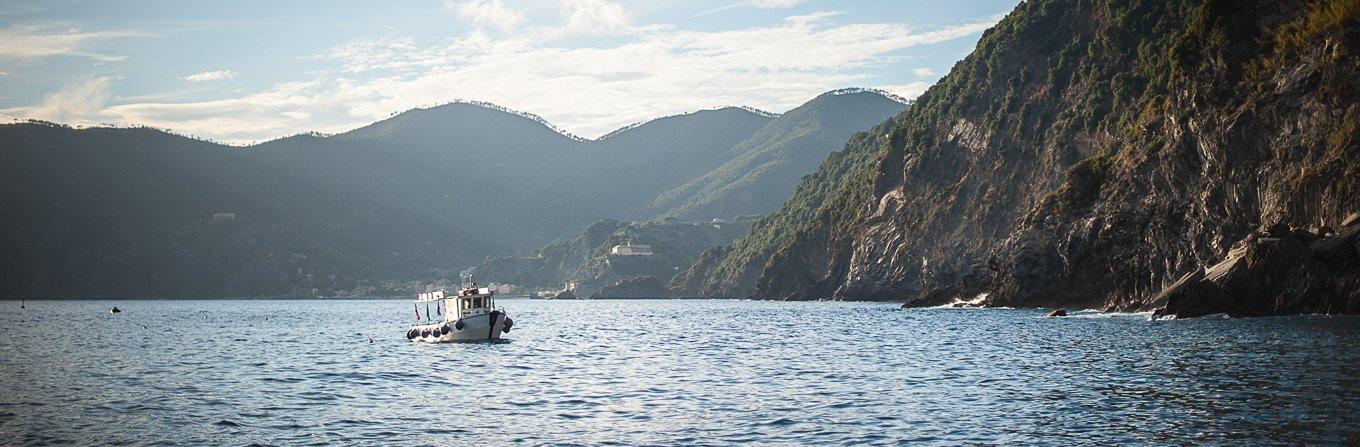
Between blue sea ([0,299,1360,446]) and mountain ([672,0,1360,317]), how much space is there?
11.2 metres

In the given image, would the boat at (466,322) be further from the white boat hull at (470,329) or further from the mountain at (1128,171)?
the mountain at (1128,171)

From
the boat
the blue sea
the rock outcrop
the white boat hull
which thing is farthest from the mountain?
the boat

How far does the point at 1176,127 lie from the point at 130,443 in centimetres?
8446

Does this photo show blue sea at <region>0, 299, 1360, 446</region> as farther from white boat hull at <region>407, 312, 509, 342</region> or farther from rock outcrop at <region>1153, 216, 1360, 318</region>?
rock outcrop at <region>1153, 216, 1360, 318</region>

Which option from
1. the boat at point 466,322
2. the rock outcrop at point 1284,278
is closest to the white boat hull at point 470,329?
the boat at point 466,322

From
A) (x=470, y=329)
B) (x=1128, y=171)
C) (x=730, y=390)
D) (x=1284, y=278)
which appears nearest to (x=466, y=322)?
(x=470, y=329)

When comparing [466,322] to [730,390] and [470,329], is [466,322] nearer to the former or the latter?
[470,329]

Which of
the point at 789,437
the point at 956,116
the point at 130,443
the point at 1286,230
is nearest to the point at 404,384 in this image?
the point at 130,443

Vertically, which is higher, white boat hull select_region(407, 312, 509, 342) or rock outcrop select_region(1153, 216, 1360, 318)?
rock outcrop select_region(1153, 216, 1360, 318)

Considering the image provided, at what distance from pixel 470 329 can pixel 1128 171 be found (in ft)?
196

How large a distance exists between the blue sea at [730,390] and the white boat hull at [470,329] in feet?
4.68

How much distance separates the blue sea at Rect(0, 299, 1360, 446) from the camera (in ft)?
95.3

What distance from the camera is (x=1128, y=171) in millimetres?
99250

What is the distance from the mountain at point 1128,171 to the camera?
72.7m
